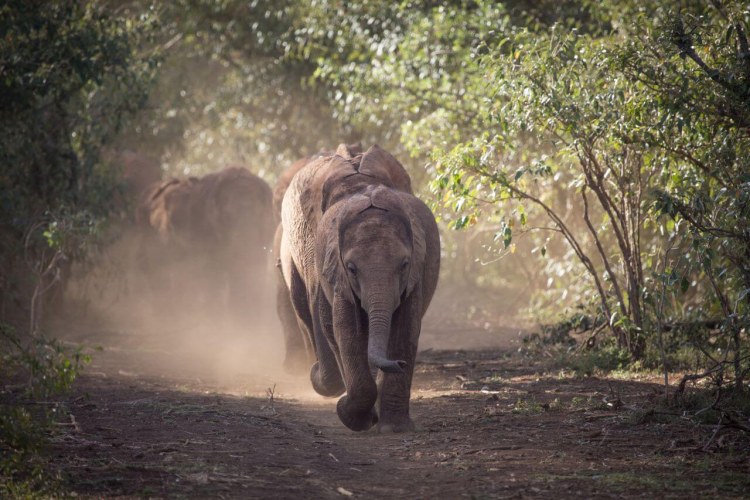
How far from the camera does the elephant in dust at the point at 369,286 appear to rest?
762 centimetres

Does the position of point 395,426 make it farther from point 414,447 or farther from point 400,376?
point 414,447

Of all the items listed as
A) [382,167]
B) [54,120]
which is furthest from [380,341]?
[54,120]

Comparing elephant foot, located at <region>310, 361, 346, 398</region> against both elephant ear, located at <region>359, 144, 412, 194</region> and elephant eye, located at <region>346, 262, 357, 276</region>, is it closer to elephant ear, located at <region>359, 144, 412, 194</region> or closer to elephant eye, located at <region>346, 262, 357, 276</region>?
elephant eye, located at <region>346, 262, 357, 276</region>

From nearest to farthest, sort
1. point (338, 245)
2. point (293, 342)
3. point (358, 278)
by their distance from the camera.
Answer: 1. point (358, 278)
2. point (338, 245)
3. point (293, 342)

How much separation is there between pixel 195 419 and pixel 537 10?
9514 mm

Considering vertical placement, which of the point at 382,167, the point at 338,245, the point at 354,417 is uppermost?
the point at 382,167

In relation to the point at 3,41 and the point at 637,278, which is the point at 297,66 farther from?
the point at 637,278

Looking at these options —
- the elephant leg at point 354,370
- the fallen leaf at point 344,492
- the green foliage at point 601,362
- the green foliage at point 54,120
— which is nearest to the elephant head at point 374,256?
the elephant leg at point 354,370

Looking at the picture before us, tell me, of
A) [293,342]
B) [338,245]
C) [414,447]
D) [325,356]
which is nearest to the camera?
[414,447]

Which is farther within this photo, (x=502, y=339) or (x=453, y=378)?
(x=502, y=339)

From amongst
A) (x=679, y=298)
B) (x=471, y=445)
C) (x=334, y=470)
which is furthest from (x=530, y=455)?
Result: (x=679, y=298)

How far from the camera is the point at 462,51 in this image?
13.8 meters

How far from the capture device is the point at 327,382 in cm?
915

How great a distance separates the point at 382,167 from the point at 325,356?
1794 millimetres
